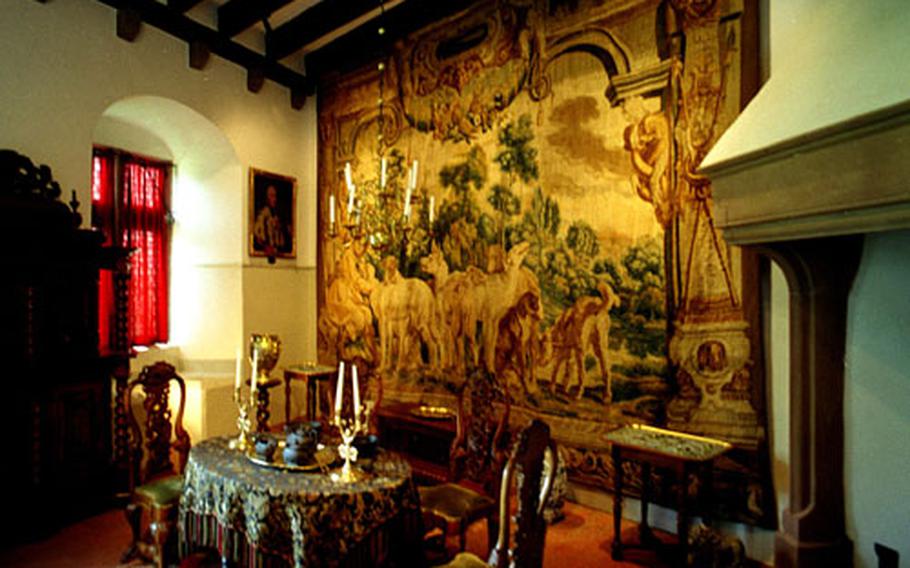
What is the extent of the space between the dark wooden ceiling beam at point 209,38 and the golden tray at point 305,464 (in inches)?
178

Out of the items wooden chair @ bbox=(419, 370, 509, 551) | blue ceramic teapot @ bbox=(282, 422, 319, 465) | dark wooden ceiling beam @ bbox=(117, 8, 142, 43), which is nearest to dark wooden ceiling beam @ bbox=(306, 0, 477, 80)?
dark wooden ceiling beam @ bbox=(117, 8, 142, 43)

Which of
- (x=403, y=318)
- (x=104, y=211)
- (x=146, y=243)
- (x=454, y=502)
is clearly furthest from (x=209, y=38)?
(x=454, y=502)

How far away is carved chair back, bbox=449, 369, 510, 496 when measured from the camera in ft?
11.4

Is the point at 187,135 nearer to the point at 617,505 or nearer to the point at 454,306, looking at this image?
the point at 454,306

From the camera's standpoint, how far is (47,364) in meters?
3.91

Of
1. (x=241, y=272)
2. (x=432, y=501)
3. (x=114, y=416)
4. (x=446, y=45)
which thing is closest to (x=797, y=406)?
(x=432, y=501)

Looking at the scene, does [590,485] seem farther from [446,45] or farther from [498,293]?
[446,45]

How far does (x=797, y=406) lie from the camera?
2.96 m

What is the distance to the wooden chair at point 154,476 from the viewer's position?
315 cm

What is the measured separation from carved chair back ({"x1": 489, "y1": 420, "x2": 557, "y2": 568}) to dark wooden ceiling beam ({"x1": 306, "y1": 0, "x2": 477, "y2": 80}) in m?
4.78

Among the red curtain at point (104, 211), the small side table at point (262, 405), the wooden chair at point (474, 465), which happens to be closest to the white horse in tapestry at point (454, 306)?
the wooden chair at point (474, 465)

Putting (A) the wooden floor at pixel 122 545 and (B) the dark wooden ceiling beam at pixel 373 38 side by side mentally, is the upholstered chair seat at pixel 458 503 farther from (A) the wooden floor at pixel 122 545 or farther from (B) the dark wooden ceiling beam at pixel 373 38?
(B) the dark wooden ceiling beam at pixel 373 38

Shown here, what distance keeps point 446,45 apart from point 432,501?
4511 millimetres

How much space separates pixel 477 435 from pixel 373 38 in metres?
4.81
